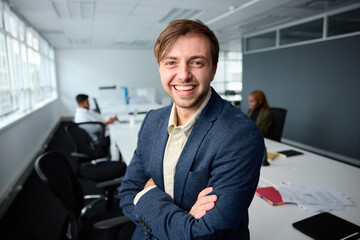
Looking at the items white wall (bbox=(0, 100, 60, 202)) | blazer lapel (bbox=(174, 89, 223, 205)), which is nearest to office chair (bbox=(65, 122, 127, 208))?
white wall (bbox=(0, 100, 60, 202))

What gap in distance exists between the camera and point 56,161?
60.1 inches

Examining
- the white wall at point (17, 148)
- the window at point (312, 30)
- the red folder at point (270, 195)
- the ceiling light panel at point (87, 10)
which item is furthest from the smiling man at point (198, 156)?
the window at point (312, 30)

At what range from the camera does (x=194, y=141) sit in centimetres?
87

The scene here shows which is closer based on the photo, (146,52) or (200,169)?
(200,169)

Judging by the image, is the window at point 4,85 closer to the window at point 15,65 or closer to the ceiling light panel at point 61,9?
the window at point 15,65

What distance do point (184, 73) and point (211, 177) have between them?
364mm

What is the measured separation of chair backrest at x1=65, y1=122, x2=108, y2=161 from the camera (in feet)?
9.37

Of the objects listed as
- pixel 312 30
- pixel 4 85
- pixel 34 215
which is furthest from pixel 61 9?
pixel 312 30

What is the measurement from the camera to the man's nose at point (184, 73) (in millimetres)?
824

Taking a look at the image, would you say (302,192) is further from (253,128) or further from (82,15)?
(82,15)

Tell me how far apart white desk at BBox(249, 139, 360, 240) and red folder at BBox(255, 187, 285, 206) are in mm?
22

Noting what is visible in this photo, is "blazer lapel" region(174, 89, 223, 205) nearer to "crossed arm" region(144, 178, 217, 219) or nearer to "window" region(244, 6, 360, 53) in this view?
"crossed arm" region(144, 178, 217, 219)

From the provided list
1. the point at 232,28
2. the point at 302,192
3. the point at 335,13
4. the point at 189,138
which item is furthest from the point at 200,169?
the point at 232,28

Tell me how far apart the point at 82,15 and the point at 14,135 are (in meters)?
2.55
